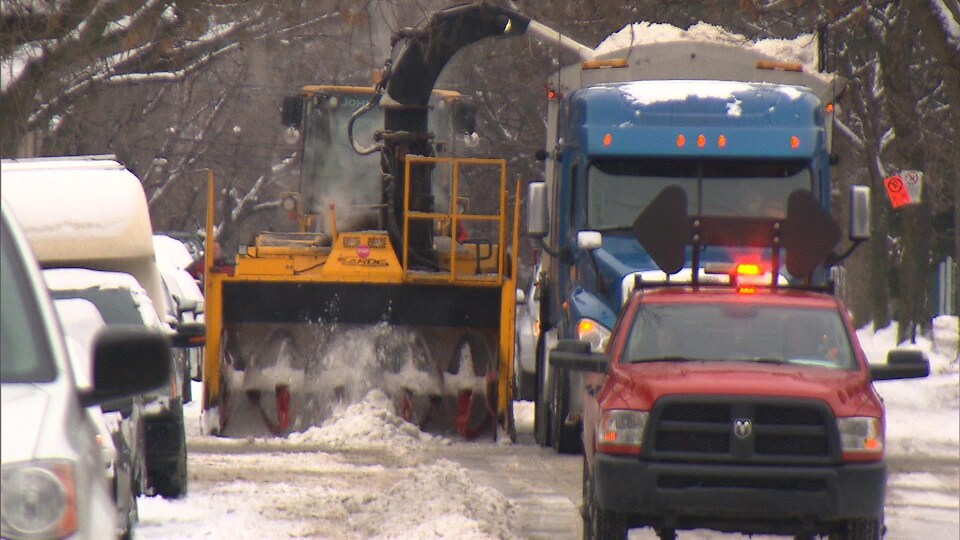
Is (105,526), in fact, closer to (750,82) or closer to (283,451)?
(283,451)

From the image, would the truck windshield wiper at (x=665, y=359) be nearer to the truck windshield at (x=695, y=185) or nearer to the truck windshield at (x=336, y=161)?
the truck windshield at (x=695, y=185)

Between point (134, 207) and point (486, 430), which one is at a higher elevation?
point (134, 207)

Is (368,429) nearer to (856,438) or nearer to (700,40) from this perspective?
(700,40)

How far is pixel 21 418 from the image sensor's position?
418 centimetres

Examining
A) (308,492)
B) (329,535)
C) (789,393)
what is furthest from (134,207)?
(789,393)

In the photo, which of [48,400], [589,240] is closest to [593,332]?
[589,240]

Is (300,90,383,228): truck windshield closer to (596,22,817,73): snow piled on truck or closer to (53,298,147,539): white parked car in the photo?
(596,22,817,73): snow piled on truck

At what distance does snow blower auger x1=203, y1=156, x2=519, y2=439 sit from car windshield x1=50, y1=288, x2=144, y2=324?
4990 mm

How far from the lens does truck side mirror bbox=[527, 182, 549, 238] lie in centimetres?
1441

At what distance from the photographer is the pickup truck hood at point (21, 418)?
159 inches

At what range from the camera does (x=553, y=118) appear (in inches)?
655

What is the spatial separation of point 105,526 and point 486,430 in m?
11.4

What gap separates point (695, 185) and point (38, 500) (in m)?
10.9

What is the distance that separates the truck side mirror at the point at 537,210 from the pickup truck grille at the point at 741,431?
5.71 meters
